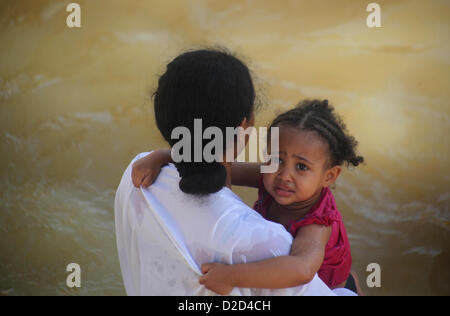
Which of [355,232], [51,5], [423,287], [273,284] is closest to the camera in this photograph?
[273,284]

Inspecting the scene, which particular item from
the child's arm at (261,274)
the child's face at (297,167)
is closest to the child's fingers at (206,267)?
the child's arm at (261,274)

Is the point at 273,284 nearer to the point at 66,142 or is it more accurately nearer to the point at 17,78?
the point at 66,142

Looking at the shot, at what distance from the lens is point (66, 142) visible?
3.79 meters

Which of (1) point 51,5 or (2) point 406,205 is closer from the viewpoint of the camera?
(2) point 406,205

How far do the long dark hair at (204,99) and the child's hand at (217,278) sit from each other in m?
0.16

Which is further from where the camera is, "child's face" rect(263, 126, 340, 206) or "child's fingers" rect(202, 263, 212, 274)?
"child's face" rect(263, 126, 340, 206)

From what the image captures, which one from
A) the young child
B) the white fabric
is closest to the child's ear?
the young child

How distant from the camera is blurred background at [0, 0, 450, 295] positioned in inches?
122

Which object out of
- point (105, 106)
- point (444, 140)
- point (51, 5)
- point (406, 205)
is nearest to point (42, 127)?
point (105, 106)

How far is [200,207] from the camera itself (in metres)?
1.09

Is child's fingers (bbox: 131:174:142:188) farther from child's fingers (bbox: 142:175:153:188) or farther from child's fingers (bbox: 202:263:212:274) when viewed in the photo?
child's fingers (bbox: 202:263:212:274)

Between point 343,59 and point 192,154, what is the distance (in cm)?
311

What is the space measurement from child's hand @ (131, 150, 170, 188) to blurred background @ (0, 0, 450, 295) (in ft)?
5.82

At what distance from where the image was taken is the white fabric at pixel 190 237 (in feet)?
3.47
